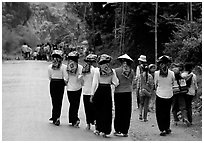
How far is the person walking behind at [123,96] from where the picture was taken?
9.09 meters

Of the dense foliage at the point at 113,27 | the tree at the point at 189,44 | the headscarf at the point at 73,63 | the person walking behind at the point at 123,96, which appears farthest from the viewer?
the dense foliage at the point at 113,27

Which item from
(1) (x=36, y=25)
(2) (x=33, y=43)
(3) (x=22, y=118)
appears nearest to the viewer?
(3) (x=22, y=118)

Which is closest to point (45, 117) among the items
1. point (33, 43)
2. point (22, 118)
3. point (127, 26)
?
point (22, 118)

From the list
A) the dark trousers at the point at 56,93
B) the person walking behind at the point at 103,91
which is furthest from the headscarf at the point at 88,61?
the dark trousers at the point at 56,93

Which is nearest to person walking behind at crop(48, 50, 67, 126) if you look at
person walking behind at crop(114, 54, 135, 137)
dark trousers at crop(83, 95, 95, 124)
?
dark trousers at crop(83, 95, 95, 124)

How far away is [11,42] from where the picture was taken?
128 ft

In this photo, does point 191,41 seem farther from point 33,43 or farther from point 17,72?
point 33,43

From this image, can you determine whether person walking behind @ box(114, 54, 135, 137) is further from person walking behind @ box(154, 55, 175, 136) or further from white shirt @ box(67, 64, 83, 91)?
white shirt @ box(67, 64, 83, 91)

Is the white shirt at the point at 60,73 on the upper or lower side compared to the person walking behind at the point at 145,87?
upper

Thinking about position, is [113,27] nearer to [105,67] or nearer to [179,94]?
[179,94]

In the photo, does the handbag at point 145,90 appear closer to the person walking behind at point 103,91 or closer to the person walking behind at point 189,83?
the person walking behind at point 189,83

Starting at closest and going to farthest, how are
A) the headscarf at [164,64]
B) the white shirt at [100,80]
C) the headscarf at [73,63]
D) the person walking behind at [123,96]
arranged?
the white shirt at [100,80] < the person walking behind at [123,96] < the headscarf at [164,64] < the headscarf at [73,63]

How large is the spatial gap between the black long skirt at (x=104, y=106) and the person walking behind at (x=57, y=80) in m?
1.21

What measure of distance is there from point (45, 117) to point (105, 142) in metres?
2.84
